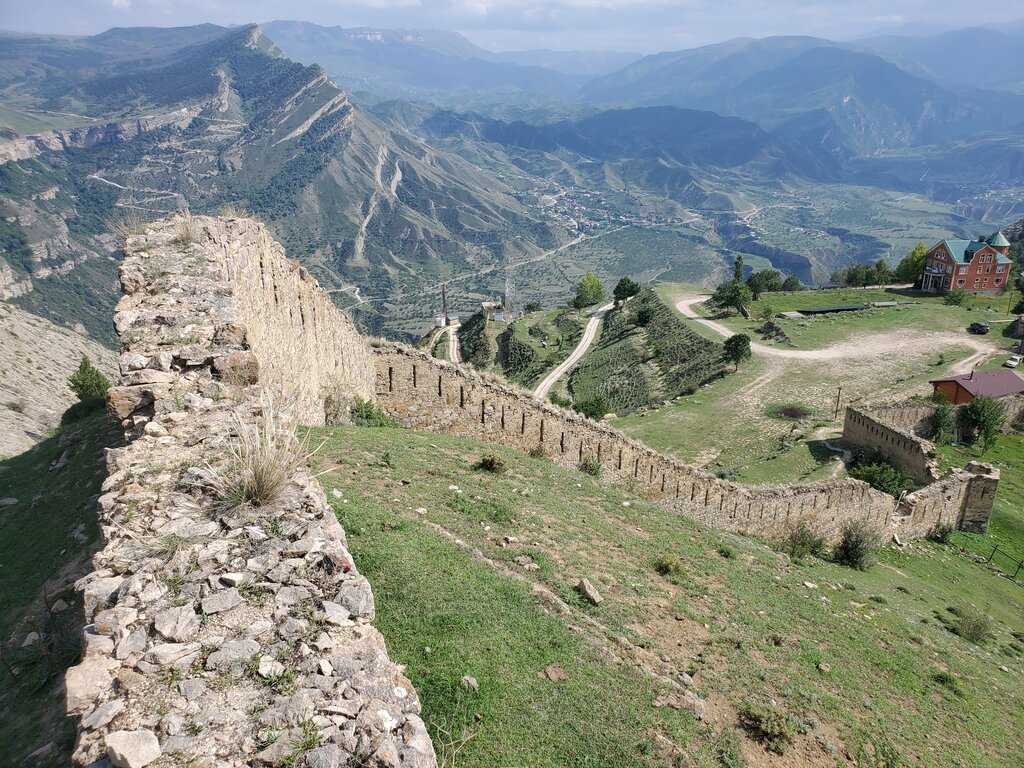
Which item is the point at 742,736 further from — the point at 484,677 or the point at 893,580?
the point at 893,580

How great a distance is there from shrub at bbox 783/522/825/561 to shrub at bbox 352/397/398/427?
40.8 feet

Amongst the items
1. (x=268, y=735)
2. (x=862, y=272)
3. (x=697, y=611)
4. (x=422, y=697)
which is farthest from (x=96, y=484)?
(x=862, y=272)

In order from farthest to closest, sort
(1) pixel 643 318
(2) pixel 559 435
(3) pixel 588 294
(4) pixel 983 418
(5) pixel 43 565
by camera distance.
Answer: (3) pixel 588 294
(1) pixel 643 318
(4) pixel 983 418
(2) pixel 559 435
(5) pixel 43 565

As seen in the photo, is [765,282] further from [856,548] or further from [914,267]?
[856,548]

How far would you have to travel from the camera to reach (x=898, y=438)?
32.2 metres

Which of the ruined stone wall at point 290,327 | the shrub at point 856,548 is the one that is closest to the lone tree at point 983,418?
the shrub at point 856,548

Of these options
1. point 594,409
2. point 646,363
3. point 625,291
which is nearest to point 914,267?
point 625,291

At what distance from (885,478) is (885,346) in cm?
2985

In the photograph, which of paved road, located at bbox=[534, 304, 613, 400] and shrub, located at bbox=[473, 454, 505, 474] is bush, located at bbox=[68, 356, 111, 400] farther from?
paved road, located at bbox=[534, 304, 613, 400]

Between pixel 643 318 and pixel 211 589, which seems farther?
pixel 643 318

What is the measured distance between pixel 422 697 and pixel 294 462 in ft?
9.47

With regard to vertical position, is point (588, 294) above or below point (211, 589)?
below

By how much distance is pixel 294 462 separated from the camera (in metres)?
6.29

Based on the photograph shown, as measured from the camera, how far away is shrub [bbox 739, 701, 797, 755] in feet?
26.4
